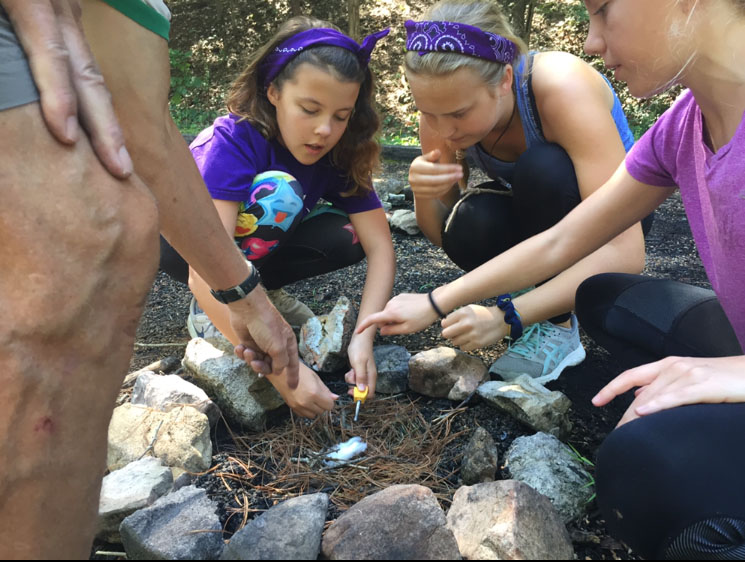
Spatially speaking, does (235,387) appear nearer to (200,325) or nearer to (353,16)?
(200,325)

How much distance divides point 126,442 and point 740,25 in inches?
76.1

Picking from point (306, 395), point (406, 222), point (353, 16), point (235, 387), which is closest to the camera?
point (306, 395)

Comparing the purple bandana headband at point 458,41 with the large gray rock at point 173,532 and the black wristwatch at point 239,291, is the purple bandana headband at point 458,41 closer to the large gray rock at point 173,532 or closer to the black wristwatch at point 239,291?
the black wristwatch at point 239,291

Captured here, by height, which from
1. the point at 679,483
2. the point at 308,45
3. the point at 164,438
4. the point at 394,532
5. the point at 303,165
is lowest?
the point at 164,438

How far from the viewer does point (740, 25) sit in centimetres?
121

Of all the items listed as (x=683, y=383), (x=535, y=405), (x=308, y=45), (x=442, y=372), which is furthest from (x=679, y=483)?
(x=308, y=45)

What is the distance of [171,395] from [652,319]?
A: 1537 mm

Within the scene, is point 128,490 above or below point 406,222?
above

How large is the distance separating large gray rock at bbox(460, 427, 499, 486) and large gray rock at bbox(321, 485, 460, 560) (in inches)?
10.0

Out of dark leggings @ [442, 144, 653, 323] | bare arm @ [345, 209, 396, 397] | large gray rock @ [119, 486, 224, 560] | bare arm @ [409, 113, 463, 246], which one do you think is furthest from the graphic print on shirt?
large gray rock @ [119, 486, 224, 560]

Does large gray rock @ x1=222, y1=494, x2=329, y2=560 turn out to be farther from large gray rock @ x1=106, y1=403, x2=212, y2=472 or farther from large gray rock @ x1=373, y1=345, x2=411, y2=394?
large gray rock @ x1=373, y1=345, x2=411, y2=394

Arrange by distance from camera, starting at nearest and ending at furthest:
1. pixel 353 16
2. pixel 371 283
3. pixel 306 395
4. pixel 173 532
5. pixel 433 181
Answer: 1. pixel 173 532
2. pixel 306 395
3. pixel 433 181
4. pixel 371 283
5. pixel 353 16

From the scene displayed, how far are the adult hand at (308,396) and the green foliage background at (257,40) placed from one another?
5893mm

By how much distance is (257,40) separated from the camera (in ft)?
29.9
